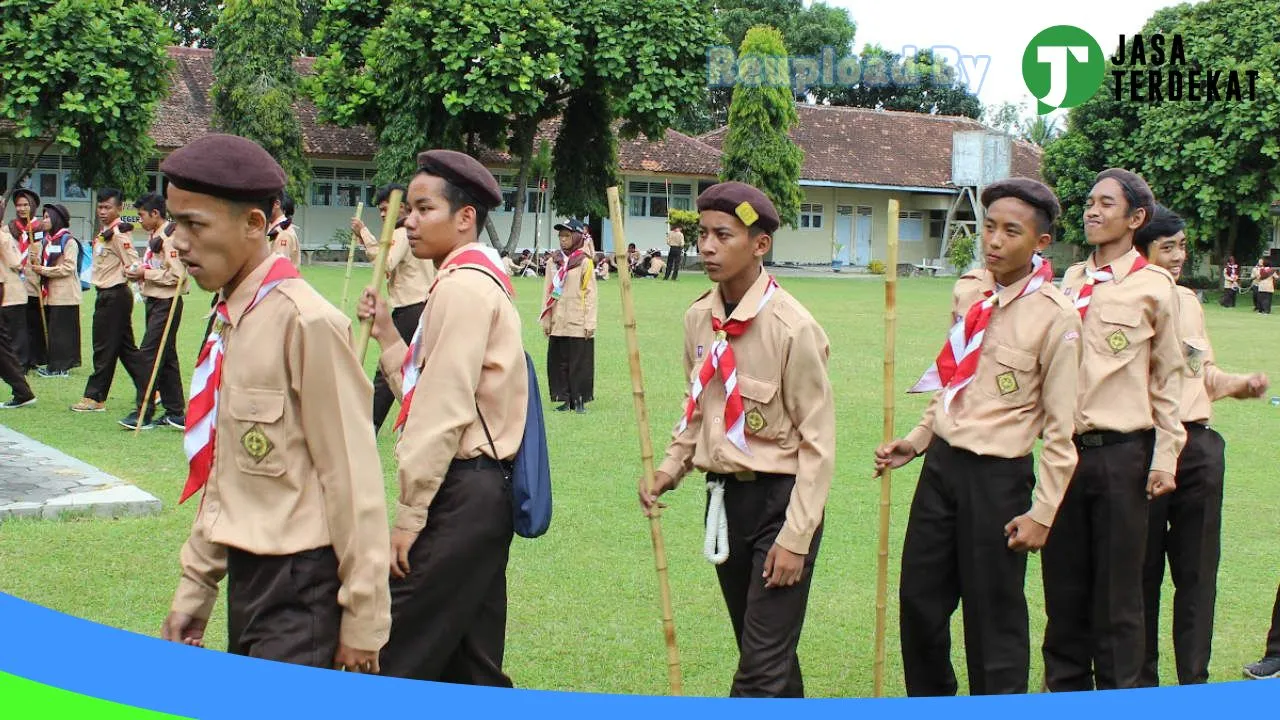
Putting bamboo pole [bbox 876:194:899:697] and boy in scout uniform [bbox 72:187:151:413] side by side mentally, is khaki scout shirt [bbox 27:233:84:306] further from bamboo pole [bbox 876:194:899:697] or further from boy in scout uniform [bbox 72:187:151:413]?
bamboo pole [bbox 876:194:899:697]

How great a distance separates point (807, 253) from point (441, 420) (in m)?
42.7

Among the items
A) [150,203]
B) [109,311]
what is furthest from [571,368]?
[109,311]

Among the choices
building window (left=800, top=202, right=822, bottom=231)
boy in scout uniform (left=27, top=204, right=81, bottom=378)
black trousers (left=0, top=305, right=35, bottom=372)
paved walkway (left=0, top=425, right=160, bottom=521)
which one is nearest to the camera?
paved walkway (left=0, top=425, right=160, bottom=521)

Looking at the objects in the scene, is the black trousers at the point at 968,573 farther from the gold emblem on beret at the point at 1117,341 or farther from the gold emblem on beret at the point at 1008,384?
the gold emblem on beret at the point at 1117,341

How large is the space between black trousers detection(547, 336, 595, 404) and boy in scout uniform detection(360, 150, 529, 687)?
8.18 metres

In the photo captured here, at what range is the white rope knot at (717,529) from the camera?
4234mm

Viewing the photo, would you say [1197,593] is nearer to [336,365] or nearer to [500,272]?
[500,272]

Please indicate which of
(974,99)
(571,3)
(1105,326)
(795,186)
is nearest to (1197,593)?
(1105,326)

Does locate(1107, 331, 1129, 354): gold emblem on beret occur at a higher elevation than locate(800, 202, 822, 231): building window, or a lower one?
lower

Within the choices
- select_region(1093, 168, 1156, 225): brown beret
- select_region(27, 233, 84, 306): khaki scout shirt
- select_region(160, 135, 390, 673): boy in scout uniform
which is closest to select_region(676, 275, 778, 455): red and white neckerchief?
select_region(160, 135, 390, 673): boy in scout uniform

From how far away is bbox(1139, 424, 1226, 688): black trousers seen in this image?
5141mm

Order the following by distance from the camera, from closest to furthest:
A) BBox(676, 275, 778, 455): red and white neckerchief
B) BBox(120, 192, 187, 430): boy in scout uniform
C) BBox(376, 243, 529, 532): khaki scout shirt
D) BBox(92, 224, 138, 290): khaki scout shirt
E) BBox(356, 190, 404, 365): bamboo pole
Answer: BBox(376, 243, 529, 532): khaki scout shirt → BBox(676, 275, 778, 455): red and white neckerchief → BBox(356, 190, 404, 365): bamboo pole → BBox(120, 192, 187, 430): boy in scout uniform → BBox(92, 224, 138, 290): khaki scout shirt

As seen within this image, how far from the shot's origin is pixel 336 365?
9.65 feet

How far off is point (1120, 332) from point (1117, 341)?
4 centimetres
